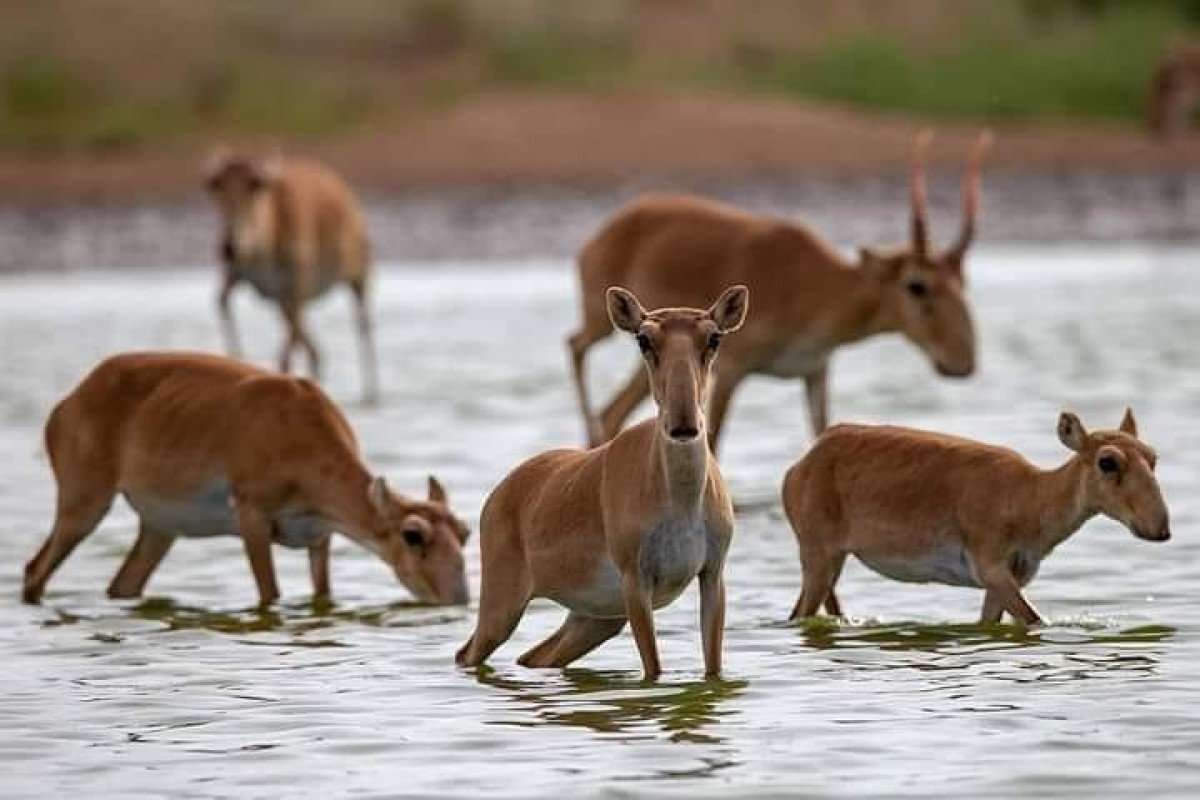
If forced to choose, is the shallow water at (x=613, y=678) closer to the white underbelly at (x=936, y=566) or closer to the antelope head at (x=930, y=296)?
the white underbelly at (x=936, y=566)

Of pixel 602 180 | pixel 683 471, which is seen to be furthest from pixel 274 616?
pixel 602 180

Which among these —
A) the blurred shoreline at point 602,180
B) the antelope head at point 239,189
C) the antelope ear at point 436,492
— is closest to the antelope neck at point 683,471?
the antelope ear at point 436,492

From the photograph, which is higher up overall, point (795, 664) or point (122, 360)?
point (122, 360)

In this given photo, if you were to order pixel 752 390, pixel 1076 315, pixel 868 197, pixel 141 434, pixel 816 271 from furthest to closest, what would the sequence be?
pixel 868 197 < pixel 1076 315 < pixel 752 390 < pixel 816 271 < pixel 141 434

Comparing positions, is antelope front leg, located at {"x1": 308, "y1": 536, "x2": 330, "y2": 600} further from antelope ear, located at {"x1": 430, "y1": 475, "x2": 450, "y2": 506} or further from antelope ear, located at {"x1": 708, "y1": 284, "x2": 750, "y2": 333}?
antelope ear, located at {"x1": 708, "y1": 284, "x2": 750, "y2": 333}

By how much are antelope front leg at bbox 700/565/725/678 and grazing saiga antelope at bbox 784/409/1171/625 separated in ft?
4.31

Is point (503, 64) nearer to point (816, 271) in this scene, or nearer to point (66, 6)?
point (66, 6)

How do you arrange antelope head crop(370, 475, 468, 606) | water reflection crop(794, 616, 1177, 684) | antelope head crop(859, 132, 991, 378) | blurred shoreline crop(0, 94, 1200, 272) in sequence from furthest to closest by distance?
1. blurred shoreline crop(0, 94, 1200, 272)
2. antelope head crop(859, 132, 991, 378)
3. antelope head crop(370, 475, 468, 606)
4. water reflection crop(794, 616, 1177, 684)

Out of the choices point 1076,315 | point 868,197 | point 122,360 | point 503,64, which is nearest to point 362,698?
point 122,360

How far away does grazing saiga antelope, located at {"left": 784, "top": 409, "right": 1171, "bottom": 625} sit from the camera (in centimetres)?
1143

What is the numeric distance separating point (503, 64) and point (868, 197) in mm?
11972

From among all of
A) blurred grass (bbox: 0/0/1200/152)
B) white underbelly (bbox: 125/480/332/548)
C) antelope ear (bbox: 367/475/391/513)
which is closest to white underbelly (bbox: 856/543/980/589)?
antelope ear (bbox: 367/475/391/513)

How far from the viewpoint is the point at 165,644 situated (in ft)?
40.1

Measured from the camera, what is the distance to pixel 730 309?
1025 cm
